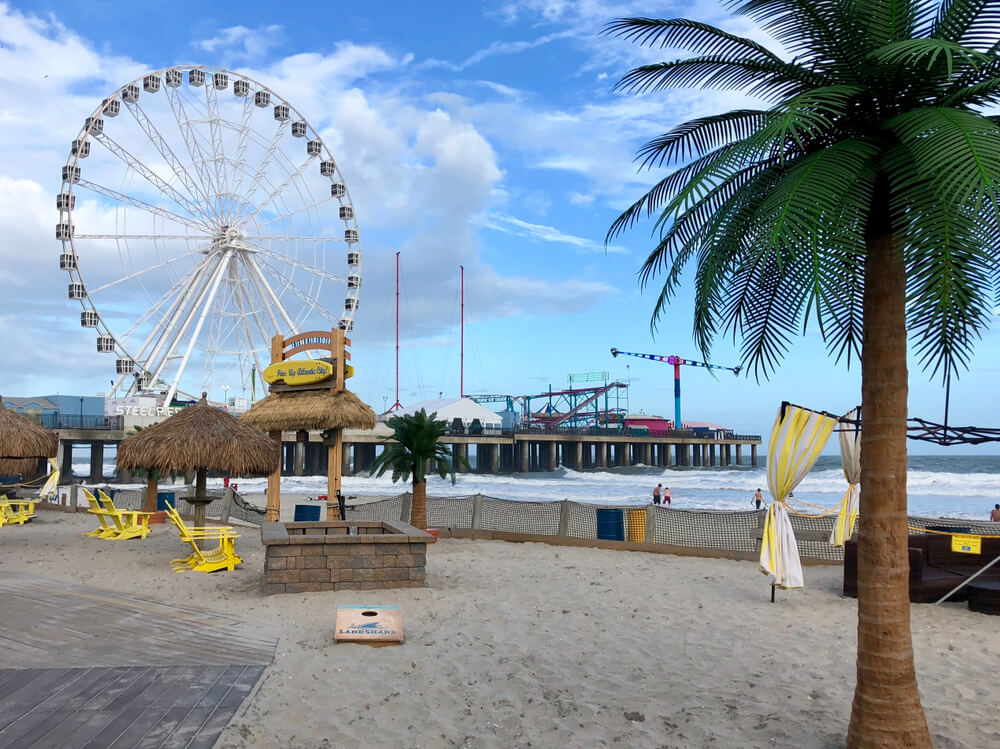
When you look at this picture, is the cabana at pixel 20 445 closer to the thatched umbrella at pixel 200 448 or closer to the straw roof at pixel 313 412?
the thatched umbrella at pixel 200 448

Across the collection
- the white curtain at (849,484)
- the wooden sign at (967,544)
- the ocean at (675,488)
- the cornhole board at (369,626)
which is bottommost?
the ocean at (675,488)

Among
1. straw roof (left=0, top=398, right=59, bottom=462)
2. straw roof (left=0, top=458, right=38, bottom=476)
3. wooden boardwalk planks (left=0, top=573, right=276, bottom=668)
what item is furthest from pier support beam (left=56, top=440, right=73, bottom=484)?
wooden boardwalk planks (left=0, top=573, right=276, bottom=668)

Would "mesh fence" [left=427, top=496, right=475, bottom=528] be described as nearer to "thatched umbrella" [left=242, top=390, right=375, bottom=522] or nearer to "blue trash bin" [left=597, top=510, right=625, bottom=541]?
"thatched umbrella" [left=242, top=390, right=375, bottom=522]

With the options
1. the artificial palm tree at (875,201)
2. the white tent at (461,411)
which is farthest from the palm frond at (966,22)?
the white tent at (461,411)

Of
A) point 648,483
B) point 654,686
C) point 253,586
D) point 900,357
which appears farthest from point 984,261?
point 648,483

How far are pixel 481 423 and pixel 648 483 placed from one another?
1965 centimetres

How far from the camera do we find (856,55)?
167 inches

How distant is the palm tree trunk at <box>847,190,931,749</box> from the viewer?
14.1 ft

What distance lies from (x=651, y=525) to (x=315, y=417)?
6.69 meters

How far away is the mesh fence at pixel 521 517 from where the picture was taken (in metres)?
15.8

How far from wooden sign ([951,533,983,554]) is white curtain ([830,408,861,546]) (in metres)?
1.23

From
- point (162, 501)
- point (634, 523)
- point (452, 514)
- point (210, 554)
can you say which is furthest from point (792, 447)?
point (162, 501)

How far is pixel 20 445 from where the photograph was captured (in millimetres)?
14945

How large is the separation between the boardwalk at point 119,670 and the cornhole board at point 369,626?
65cm
